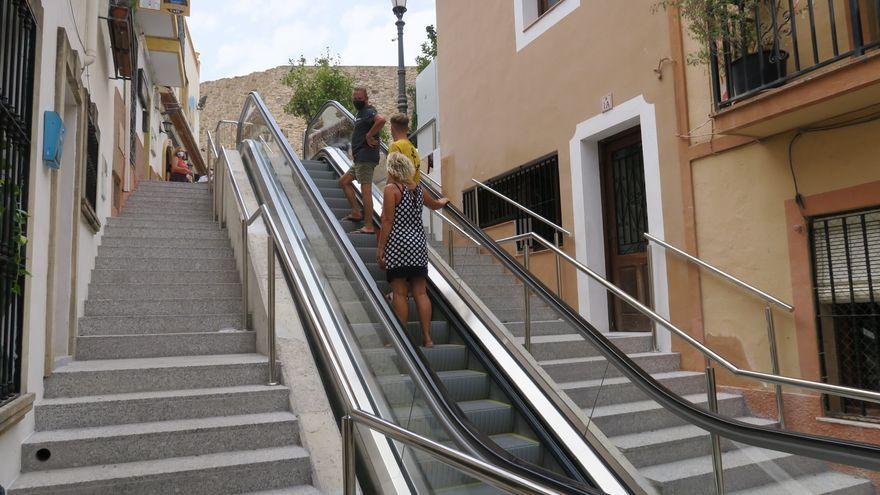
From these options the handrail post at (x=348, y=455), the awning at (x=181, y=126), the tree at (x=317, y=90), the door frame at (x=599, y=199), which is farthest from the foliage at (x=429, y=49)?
the handrail post at (x=348, y=455)

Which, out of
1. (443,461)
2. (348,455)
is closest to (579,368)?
(348,455)

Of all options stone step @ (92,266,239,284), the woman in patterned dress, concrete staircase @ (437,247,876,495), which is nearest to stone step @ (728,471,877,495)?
concrete staircase @ (437,247,876,495)

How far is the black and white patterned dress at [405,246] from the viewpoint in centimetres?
455

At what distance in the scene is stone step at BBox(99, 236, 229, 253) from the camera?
630 centimetres

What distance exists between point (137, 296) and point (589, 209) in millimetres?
4811

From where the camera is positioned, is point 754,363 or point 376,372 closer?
point 376,372

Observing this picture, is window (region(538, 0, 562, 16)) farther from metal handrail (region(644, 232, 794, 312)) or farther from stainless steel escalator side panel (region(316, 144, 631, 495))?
stainless steel escalator side panel (region(316, 144, 631, 495))

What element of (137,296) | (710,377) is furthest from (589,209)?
(137,296)

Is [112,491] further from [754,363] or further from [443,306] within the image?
[754,363]

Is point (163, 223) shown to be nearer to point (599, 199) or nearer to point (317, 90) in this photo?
point (599, 199)

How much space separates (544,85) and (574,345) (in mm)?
4551

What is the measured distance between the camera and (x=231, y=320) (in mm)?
5090

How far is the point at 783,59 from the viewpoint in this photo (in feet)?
15.8

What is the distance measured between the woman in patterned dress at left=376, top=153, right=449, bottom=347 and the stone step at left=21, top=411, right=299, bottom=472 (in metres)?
1.25
